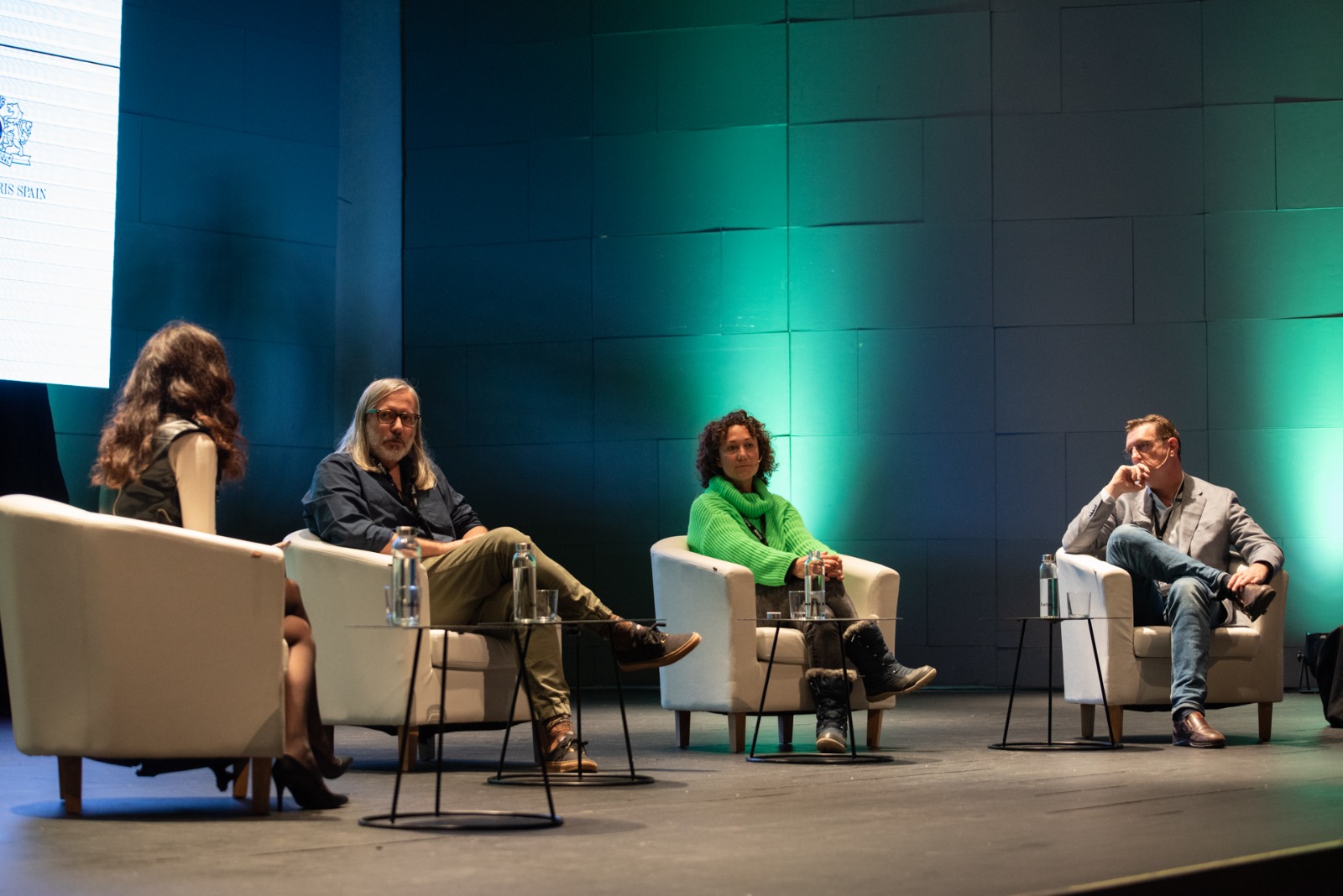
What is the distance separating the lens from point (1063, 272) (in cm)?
725

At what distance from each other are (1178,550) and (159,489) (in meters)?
3.25

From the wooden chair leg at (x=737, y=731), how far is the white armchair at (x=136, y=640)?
Answer: 184cm

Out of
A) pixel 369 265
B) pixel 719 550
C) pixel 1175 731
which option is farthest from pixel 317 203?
pixel 1175 731

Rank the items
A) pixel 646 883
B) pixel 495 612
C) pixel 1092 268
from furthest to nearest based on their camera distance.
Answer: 1. pixel 1092 268
2. pixel 495 612
3. pixel 646 883

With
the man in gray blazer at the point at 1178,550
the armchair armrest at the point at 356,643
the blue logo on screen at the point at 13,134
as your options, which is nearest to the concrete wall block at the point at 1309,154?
the man in gray blazer at the point at 1178,550

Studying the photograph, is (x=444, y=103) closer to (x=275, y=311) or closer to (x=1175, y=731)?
(x=275, y=311)

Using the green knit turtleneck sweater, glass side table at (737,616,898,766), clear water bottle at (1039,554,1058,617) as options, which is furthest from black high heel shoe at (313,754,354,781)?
clear water bottle at (1039,554,1058,617)

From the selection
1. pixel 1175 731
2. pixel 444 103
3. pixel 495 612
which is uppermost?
pixel 444 103

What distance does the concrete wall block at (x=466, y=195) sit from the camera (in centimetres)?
774

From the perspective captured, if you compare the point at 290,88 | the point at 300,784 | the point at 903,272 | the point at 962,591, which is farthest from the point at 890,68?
the point at 300,784

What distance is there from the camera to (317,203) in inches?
297

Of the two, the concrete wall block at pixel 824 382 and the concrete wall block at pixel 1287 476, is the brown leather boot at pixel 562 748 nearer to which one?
the concrete wall block at pixel 824 382

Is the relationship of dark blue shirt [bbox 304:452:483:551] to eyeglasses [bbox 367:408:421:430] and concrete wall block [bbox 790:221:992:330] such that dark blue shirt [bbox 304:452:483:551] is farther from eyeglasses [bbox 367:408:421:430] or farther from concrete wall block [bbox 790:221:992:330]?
concrete wall block [bbox 790:221:992:330]

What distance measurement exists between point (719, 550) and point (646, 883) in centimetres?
278
